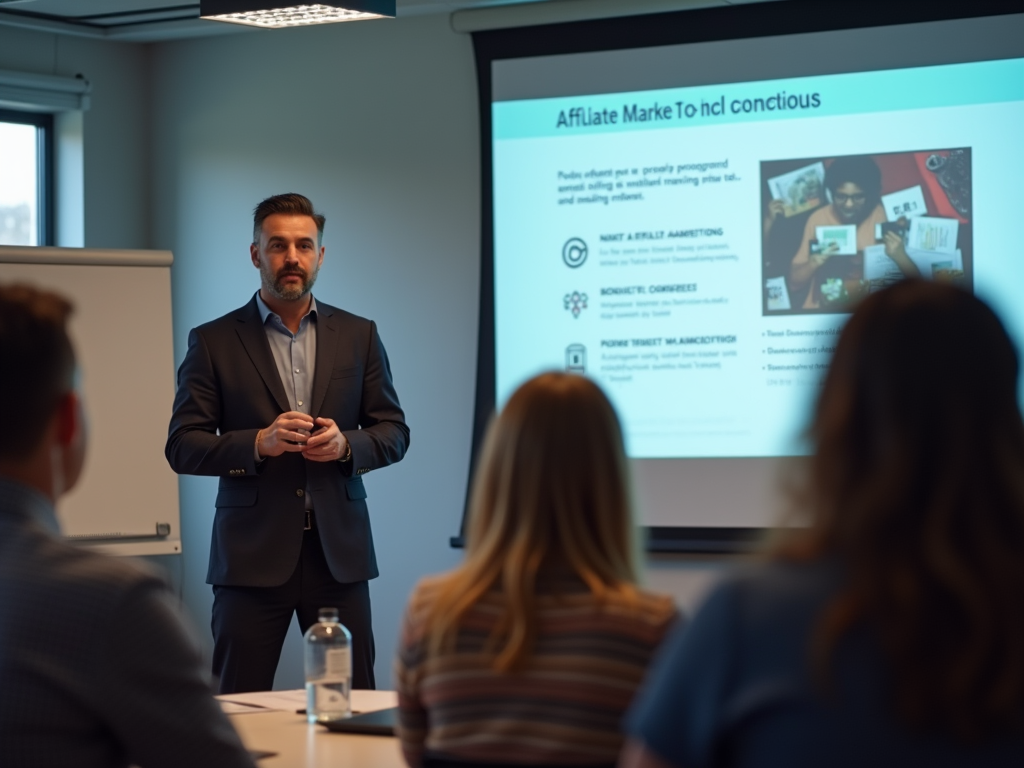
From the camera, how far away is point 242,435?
12.2ft

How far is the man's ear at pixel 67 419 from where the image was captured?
4.71 feet

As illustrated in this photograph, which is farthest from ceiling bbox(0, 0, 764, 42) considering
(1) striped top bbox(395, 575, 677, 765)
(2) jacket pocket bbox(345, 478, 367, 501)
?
(1) striped top bbox(395, 575, 677, 765)

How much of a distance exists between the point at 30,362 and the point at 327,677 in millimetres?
1243

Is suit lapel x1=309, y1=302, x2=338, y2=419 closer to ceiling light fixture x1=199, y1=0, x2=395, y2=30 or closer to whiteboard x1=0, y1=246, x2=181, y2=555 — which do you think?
ceiling light fixture x1=199, y1=0, x2=395, y2=30

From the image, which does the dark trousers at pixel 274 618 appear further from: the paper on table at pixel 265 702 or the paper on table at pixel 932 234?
the paper on table at pixel 932 234

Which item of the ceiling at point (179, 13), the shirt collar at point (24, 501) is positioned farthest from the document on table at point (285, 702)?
the ceiling at point (179, 13)

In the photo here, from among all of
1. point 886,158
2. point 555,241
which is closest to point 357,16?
point 555,241

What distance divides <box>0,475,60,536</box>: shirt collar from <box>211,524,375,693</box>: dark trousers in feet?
7.60

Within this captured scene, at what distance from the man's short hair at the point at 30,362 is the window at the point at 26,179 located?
4512 mm

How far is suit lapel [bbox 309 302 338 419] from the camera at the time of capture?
3871 mm

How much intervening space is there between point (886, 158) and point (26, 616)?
3818 mm

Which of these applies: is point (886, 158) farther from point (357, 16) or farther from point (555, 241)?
point (357, 16)

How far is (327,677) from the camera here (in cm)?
248


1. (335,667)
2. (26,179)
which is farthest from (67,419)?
(26,179)
